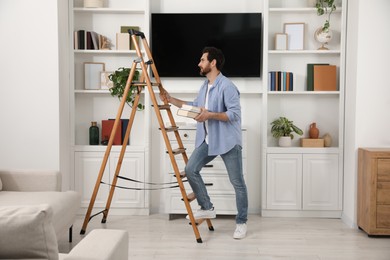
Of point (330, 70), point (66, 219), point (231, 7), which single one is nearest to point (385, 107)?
point (330, 70)

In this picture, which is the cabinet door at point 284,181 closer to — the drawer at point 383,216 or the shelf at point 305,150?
the shelf at point 305,150

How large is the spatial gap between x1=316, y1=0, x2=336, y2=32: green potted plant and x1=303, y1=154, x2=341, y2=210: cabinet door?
134 cm

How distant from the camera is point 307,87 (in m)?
5.89

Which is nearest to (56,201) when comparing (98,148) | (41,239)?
(98,148)

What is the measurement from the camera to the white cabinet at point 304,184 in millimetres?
5730

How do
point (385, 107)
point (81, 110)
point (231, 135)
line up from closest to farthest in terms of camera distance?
point (231, 135)
point (385, 107)
point (81, 110)

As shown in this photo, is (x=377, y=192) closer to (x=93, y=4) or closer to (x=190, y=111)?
(x=190, y=111)

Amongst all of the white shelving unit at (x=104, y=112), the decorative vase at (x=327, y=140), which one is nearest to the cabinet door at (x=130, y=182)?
the white shelving unit at (x=104, y=112)

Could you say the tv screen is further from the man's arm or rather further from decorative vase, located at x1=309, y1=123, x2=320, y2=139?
the man's arm

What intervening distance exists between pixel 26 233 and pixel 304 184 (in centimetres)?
434

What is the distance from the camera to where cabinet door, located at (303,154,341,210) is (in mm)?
5723

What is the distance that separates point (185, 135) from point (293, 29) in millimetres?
1627

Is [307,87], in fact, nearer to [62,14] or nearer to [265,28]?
[265,28]

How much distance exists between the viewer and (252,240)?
4812 millimetres
